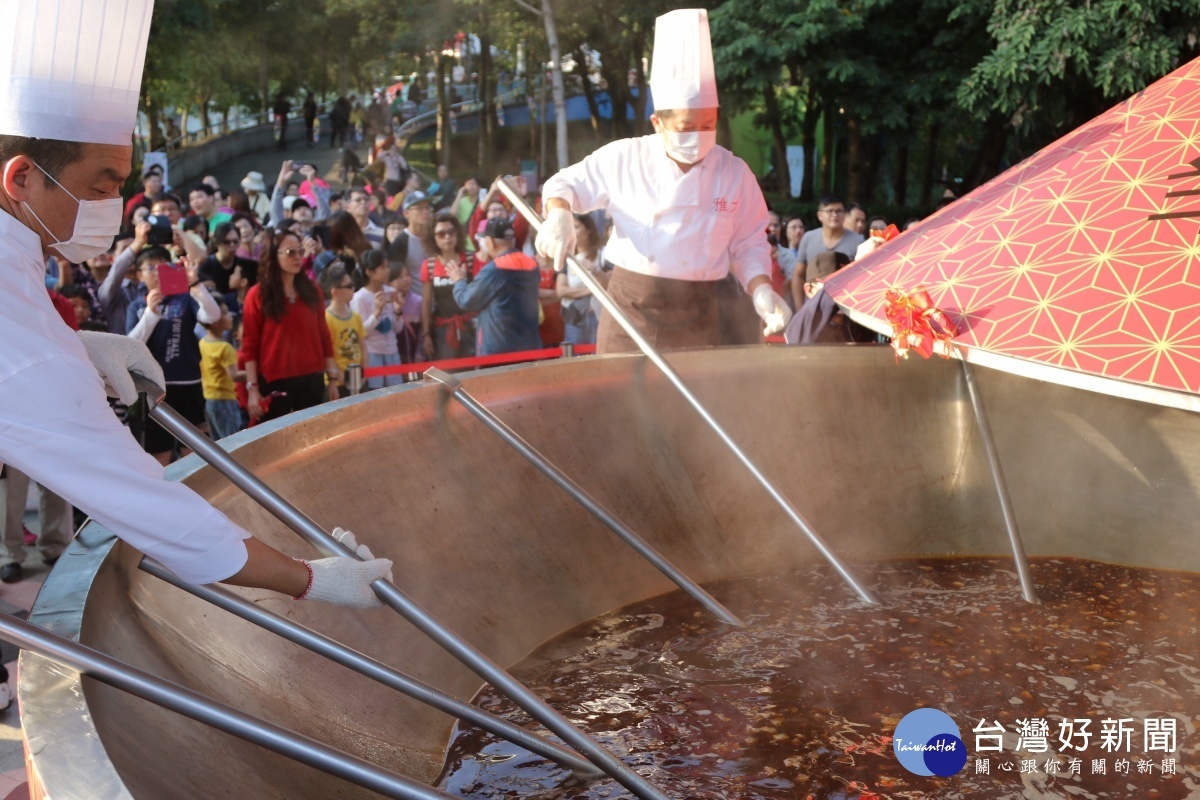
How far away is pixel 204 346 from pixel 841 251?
3950 millimetres

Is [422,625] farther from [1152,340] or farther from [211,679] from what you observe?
[1152,340]

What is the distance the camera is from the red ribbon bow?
446 cm

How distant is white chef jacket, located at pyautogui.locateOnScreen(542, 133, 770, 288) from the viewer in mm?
3872

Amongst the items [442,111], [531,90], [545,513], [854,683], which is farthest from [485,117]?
[854,683]

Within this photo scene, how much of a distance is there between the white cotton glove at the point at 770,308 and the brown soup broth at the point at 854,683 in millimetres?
876

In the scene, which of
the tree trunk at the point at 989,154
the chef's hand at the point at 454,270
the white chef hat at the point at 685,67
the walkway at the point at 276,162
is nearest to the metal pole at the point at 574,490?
the white chef hat at the point at 685,67

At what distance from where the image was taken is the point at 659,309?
4023mm

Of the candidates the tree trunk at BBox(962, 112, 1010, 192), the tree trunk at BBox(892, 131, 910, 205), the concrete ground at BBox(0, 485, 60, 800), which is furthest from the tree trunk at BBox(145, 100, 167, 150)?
the concrete ground at BBox(0, 485, 60, 800)

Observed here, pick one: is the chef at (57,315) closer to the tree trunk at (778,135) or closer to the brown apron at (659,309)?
the brown apron at (659,309)

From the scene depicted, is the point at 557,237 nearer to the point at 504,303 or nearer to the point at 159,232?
the point at 504,303

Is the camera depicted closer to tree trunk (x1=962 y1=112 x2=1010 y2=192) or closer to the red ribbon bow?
the red ribbon bow

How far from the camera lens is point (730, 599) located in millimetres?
3166

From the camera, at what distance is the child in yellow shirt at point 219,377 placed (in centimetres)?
559

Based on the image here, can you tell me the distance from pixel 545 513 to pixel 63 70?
1.73m
